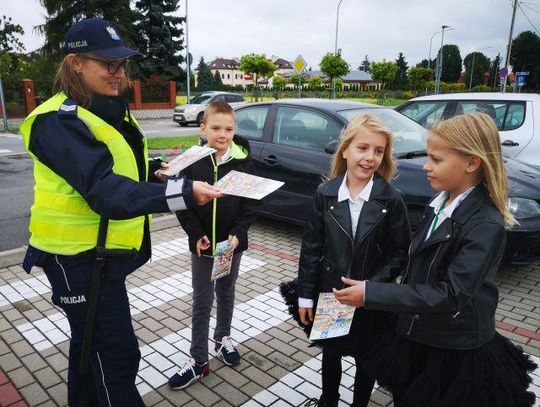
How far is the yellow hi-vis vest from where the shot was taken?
1.77 m

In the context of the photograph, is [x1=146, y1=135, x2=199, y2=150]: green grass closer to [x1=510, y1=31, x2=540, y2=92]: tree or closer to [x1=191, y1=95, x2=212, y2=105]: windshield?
[x1=191, y1=95, x2=212, y2=105]: windshield

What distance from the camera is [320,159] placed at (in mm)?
5027

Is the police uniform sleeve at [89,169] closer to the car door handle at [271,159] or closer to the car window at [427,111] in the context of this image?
the car door handle at [271,159]

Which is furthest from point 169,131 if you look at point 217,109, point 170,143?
point 217,109

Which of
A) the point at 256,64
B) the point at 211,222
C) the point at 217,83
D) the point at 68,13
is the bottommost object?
the point at 211,222

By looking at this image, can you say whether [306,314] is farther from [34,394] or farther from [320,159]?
[320,159]

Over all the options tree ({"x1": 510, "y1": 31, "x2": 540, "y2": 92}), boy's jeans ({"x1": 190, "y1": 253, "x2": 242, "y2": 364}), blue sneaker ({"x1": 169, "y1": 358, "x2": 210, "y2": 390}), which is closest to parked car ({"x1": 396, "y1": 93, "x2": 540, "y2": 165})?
boy's jeans ({"x1": 190, "y1": 253, "x2": 242, "y2": 364})

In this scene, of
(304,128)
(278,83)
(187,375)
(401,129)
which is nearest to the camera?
(187,375)

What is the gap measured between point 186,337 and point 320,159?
2.62 meters

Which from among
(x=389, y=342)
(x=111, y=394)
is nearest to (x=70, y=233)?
(x=111, y=394)

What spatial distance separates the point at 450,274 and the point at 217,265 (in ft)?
4.48

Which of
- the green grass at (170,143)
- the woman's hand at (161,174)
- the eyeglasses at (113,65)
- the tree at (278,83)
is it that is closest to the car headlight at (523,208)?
the woman's hand at (161,174)

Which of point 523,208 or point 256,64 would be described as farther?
point 256,64

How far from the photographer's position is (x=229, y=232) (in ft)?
9.05
